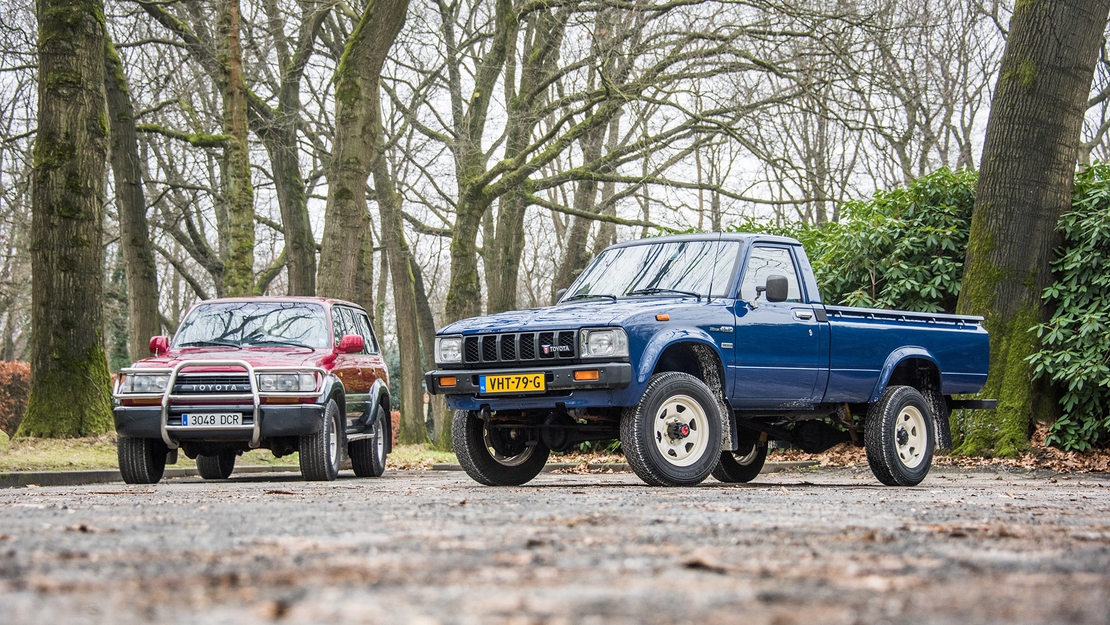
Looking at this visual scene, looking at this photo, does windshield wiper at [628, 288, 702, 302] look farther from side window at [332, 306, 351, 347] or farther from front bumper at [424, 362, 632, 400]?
side window at [332, 306, 351, 347]

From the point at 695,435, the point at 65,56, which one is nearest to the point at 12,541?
the point at 695,435

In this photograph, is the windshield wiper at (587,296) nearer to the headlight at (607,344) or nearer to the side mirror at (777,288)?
the headlight at (607,344)

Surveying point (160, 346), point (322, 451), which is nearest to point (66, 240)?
point (160, 346)

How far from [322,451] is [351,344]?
143 cm

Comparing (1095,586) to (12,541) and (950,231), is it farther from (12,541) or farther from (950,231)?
(950,231)

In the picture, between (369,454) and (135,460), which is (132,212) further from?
(135,460)

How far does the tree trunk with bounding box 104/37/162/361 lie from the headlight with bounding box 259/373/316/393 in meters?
11.5

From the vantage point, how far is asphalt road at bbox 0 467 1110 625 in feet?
10.1

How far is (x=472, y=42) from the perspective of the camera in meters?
25.7

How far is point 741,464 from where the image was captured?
39.8 ft

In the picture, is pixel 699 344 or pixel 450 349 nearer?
pixel 699 344

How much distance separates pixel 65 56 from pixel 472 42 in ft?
38.3

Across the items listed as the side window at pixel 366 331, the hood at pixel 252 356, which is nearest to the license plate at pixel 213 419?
the hood at pixel 252 356

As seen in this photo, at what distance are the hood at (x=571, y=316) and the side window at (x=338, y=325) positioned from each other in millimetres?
3606
